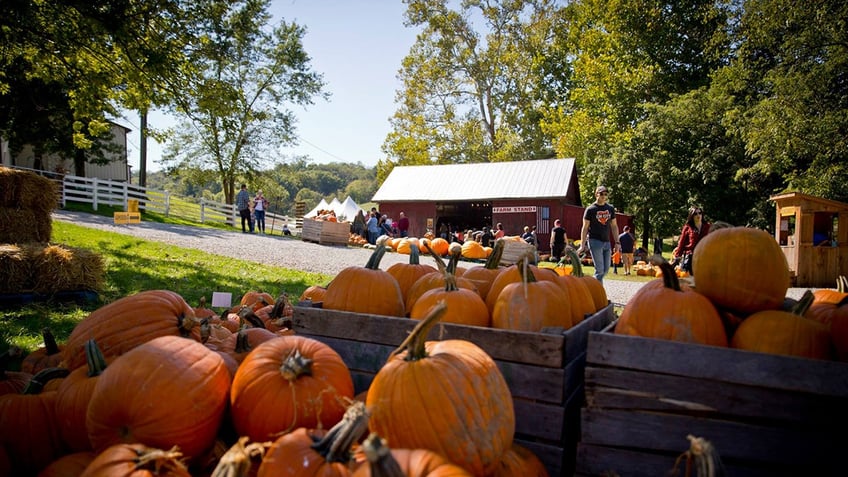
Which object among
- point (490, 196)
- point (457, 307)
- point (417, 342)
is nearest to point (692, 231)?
point (457, 307)

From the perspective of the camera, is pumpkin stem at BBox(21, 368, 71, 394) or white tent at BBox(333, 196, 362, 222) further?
white tent at BBox(333, 196, 362, 222)

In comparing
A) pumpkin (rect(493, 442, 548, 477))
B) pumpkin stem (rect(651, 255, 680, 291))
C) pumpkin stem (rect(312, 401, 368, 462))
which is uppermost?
pumpkin stem (rect(651, 255, 680, 291))

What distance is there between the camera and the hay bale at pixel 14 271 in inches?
237

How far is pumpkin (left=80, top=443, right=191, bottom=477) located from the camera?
1524mm

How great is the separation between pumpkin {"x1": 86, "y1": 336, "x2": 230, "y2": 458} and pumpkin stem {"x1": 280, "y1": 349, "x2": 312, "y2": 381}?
0.98 feet

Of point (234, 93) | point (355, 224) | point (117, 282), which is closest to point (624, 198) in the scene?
point (355, 224)

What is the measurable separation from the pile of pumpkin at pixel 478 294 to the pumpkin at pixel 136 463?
48.5 inches

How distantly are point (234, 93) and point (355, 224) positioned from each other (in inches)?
545

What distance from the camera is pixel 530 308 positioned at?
2434 mm

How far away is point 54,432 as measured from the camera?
6.88ft

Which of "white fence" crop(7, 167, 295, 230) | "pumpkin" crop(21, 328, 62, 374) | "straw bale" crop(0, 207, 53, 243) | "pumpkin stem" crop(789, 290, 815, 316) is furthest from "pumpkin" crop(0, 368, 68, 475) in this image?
"white fence" crop(7, 167, 295, 230)

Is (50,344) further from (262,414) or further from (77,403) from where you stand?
(262,414)

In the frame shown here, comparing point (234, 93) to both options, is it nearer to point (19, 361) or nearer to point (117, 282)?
point (117, 282)

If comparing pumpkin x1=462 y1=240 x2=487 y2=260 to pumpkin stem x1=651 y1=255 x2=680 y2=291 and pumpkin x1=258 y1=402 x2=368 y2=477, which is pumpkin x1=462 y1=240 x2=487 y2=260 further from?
pumpkin x1=258 y1=402 x2=368 y2=477
